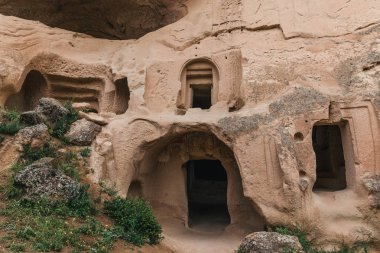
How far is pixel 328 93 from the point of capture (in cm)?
878

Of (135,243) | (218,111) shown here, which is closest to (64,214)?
(135,243)

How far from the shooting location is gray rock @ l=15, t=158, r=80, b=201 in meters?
7.23

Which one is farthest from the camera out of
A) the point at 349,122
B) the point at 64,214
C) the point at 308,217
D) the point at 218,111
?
the point at 218,111

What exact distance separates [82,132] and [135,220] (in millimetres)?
3048

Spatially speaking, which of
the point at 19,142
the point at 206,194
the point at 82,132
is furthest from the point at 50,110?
the point at 206,194

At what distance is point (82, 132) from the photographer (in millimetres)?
9555

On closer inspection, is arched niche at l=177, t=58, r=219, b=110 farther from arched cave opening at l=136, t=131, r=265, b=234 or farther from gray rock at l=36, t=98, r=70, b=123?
gray rock at l=36, t=98, r=70, b=123

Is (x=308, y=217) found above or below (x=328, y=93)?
below

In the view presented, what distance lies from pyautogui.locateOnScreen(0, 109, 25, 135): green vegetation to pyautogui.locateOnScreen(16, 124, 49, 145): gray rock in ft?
0.78

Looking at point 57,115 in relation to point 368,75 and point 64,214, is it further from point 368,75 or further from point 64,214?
point 368,75

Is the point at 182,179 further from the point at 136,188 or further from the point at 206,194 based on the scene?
the point at 206,194

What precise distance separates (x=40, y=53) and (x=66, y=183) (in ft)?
17.1

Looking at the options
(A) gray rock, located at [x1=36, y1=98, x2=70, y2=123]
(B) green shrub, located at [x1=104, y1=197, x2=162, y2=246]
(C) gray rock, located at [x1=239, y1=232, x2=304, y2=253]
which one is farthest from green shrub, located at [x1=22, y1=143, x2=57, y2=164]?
(C) gray rock, located at [x1=239, y1=232, x2=304, y2=253]

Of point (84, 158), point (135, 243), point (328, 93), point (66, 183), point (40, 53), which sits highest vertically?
point (40, 53)
